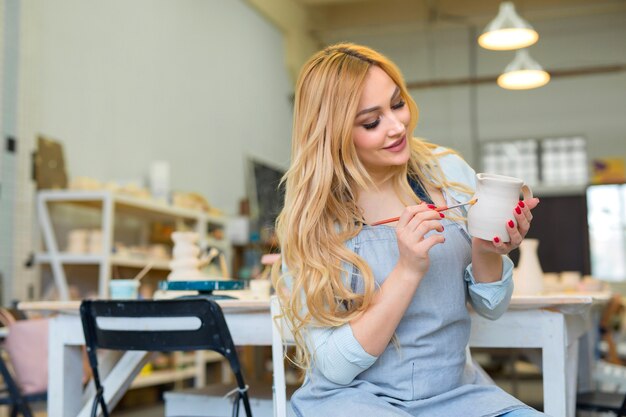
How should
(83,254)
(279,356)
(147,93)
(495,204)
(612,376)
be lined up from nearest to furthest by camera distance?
(495,204), (279,356), (612,376), (83,254), (147,93)

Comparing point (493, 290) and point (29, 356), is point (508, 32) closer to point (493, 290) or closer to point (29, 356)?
point (29, 356)

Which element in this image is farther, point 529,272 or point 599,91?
point 599,91

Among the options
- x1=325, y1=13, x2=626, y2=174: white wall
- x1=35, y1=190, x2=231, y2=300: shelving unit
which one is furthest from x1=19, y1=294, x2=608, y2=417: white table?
x1=325, y1=13, x2=626, y2=174: white wall

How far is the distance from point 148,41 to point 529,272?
16.9 feet

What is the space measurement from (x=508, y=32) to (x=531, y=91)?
20.5ft

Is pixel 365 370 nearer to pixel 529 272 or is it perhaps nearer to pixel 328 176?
pixel 328 176

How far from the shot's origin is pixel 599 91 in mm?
11539

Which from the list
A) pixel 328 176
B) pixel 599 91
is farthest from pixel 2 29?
pixel 599 91

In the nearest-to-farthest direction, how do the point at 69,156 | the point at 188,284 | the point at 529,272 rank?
1. the point at 188,284
2. the point at 529,272
3. the point at 69,156

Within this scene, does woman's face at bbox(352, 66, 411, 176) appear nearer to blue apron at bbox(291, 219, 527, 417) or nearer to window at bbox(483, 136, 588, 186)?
blue apron at bbox(291, 219, 527, 417)

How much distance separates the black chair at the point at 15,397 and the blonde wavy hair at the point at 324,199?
165 centimetres

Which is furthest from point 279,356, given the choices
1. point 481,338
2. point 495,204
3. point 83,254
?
point 83,254

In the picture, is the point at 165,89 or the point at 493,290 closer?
the point at 493,290

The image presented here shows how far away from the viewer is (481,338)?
2217 mm
